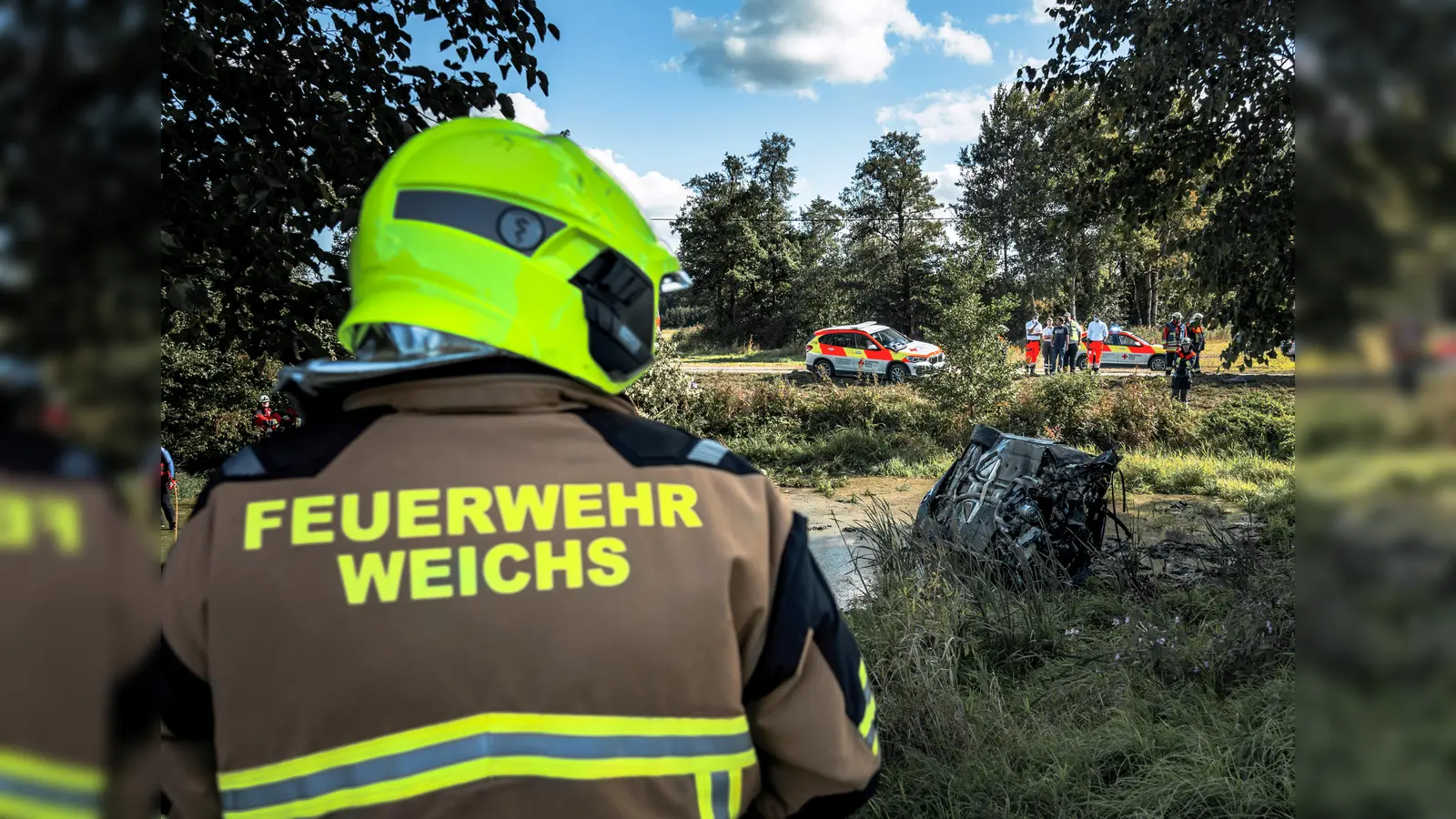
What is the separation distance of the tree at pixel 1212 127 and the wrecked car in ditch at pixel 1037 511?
4.83 feet

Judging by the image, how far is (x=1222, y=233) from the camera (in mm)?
5496

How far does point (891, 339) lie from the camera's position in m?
22.1

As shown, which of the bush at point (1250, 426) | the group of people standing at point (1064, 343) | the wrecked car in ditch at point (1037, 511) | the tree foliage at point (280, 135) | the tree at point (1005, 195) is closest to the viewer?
the tree foliage at point (280, 135)

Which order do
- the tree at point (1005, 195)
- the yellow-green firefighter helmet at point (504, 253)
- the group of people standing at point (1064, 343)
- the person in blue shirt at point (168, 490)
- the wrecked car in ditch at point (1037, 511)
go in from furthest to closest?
the tree at point (1005, 195), the group of people standing at point (1064, 343), the person in blue shirt at point (168, 490), the wrecked car in ditch at point (1037, 511), the yellow-green firefighter helmet at point (504, 253)

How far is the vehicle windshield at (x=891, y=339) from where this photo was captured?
21.9m

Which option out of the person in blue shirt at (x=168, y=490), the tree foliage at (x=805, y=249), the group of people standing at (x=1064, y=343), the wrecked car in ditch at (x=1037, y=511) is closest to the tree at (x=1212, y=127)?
the wrecked car in ditch at (x=1037, y=511)
